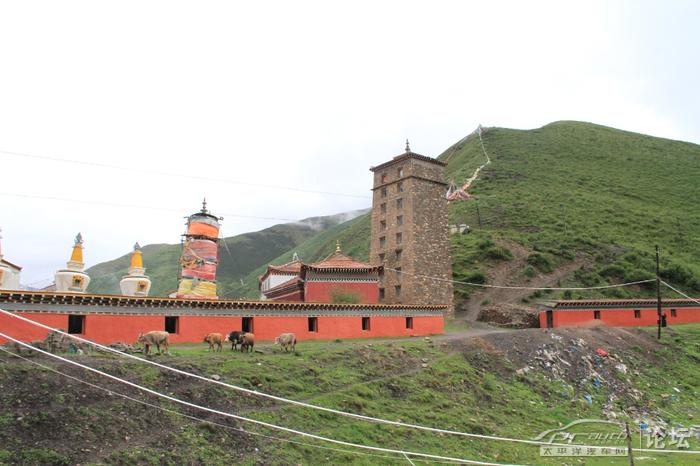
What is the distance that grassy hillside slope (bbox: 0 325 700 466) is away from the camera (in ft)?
47.4

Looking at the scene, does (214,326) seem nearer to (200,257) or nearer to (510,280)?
(200,257)

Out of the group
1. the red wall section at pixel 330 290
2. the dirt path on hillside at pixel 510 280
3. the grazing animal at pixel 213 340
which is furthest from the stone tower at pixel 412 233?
the grazing animal at pixel 213 340

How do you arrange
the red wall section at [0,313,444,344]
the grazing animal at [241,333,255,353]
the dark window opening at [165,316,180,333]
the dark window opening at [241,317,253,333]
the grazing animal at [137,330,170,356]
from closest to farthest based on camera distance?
the grazing animal at [137,330,170,356] < the red wall section at [0,313,444,344] < the grazing animal at [241,333,255,353] < the dark window opening at [165,316,180,333] < the dark window opening at [241,317,253,333]

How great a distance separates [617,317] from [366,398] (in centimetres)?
2876

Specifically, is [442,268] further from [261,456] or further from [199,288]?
[261,456]

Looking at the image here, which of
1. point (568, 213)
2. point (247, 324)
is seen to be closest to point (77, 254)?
point (247, 324)

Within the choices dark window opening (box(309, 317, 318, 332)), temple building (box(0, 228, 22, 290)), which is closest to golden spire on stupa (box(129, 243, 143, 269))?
temple building (box(0, 228, 22, 290))

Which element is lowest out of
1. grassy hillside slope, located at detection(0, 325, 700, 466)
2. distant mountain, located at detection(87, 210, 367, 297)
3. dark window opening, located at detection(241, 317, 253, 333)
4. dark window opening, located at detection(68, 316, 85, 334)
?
grassy hillside slope, located at detection(0, 325, 700, 466)

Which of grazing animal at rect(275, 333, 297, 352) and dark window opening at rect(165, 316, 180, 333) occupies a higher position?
dark window opening at rect(165, 316, 180, 333)

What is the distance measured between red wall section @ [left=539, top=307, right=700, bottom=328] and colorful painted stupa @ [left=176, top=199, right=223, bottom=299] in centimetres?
2346

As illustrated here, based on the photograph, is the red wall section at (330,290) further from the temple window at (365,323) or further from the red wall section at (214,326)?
the temple window at (365,323)

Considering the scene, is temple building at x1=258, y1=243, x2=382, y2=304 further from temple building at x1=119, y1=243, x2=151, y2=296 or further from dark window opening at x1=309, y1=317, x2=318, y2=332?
temple building at x1=119, y1=243, x2=151, y2=296

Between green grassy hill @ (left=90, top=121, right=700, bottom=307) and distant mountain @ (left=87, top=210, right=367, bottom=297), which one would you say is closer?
green grassy hill @ (left=90, top=121, right=700, bottom=307)

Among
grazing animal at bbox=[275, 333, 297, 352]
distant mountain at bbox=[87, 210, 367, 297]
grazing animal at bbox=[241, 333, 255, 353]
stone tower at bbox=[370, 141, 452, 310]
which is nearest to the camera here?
grazing animal at bbox=[241, 333, 255, 353]
